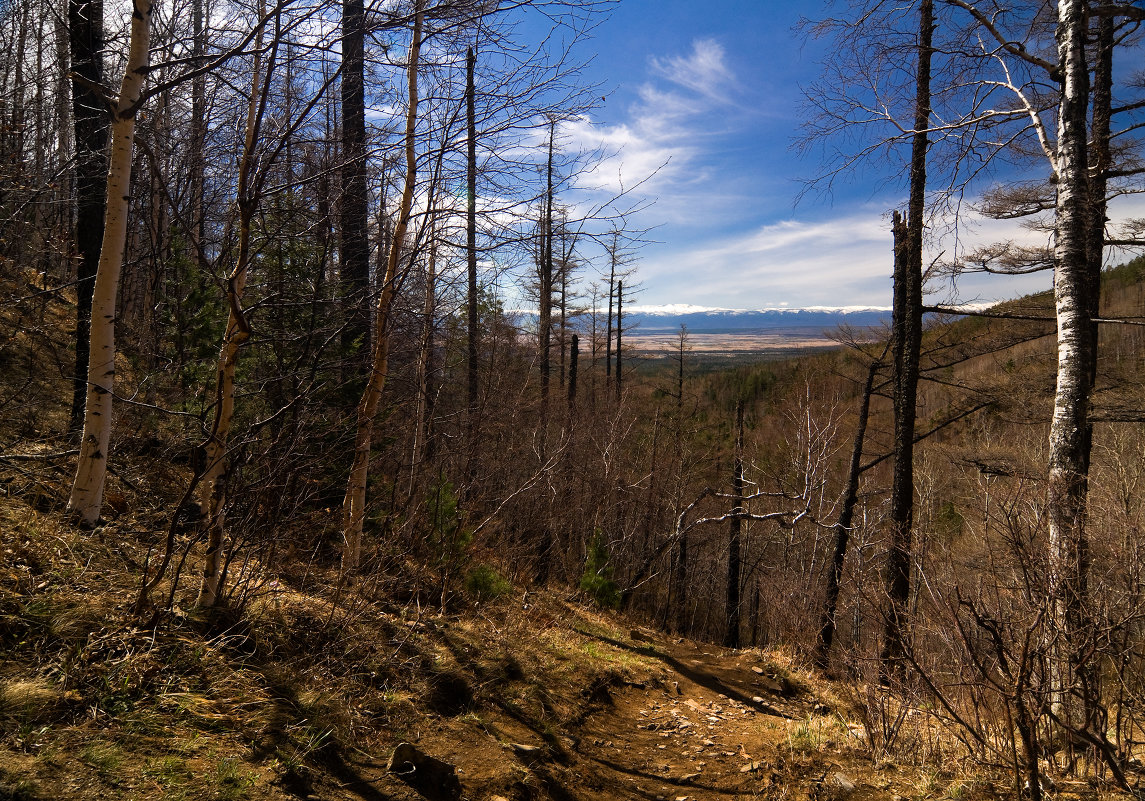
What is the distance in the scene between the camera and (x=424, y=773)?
10.7ft

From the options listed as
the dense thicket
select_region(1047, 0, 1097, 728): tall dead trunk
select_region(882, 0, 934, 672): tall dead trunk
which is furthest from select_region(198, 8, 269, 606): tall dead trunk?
select_region(882, 0, 934, 672): tall dead trunk

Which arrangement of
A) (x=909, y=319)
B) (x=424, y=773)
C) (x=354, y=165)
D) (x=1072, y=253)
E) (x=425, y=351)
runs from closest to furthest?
(x=424, y=773) → (x=354, y=165) → (x=1072, y=253) → (x=425, y=351) → (x=909, y=319)

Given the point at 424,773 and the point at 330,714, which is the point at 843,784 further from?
the point at 330,714

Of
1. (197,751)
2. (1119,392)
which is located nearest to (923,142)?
(1119,392)

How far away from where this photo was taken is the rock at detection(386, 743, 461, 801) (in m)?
3.19

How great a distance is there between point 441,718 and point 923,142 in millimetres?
9925

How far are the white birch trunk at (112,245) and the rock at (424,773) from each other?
2.60m

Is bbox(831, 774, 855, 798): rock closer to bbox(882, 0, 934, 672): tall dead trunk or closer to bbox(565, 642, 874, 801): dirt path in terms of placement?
bbox(565, 642, 874, 801): dirt path

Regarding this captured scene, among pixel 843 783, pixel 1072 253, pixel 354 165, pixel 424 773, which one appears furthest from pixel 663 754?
pixel 1072 253

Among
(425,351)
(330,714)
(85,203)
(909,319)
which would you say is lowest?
(330,714)

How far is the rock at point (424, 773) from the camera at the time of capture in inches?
126

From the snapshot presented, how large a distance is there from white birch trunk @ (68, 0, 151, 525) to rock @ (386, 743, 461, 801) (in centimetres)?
260

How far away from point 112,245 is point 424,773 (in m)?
3.55

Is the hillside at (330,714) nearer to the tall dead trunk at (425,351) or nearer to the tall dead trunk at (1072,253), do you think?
the tall dead trunk at (425,351)
